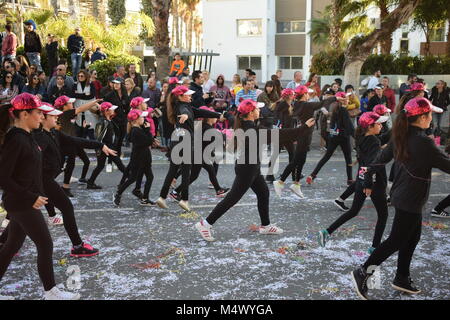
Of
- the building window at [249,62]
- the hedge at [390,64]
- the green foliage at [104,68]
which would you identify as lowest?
the green foliage at [104,68]

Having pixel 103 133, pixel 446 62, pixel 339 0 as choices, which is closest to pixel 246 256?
pixel 103 133

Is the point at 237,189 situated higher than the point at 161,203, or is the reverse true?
the point at 237,189

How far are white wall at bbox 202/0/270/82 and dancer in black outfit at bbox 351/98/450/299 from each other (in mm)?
38309

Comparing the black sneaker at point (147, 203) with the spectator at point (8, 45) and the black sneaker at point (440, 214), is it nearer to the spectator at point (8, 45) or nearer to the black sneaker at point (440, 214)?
the black sneaker at point (440, 214)

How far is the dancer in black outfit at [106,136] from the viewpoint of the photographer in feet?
28.9

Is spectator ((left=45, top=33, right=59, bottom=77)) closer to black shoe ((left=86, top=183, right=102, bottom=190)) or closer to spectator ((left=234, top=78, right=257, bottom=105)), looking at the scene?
spectator ((left=234, top=78, right=257, bottom=105))

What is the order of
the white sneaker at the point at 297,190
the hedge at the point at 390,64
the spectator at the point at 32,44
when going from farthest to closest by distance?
the hedge at the point at 390,64 < the spectator at the point at 32,44 < the white sneaker at the point at 297,190

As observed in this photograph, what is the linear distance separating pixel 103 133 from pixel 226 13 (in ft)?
115

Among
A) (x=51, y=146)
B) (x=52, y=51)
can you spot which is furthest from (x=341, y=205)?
(x=52, y=51)

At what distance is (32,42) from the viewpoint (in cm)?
1588

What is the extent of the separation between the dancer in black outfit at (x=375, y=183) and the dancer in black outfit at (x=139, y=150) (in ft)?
10.6

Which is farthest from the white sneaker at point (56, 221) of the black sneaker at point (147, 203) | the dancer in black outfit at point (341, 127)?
the dancer in black outfit at point (341, 127)

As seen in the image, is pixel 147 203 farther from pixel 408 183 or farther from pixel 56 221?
pixel 408 183

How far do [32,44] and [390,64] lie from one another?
13955mm
